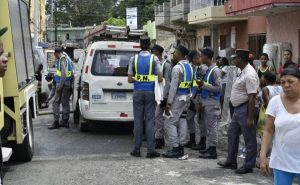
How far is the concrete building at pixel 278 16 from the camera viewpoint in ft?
47.4

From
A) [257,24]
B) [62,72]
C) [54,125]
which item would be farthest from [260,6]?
[54,125]

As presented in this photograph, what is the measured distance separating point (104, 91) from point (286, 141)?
632 cm

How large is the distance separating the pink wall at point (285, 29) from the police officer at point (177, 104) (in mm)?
7713

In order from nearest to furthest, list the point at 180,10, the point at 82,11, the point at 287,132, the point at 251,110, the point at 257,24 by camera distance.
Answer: the point at 287,132 → the point at 251,110 → the point at 257,24 → the point at 180,10 → the point at 82,11

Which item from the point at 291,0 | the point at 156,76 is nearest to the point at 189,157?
the point at 156,76

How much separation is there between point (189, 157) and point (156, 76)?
1435 millimetres

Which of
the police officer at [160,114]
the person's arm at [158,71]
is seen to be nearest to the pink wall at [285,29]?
the police officer at [160,114]

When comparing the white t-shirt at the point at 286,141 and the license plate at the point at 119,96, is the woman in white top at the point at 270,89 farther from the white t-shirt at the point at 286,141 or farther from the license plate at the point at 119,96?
the license plate at the point at 119,96

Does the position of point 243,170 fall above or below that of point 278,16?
below

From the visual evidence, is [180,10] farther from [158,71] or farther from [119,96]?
[158,71]

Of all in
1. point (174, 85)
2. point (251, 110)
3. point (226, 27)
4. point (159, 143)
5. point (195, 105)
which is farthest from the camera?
point (226, 27)

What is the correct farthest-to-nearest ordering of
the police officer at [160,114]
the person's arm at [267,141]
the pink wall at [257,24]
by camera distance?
1. the pink wall at [257,24]
2. the police officer at [160,114]
3. the person's arm at [267,141]

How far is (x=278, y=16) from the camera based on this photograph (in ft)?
57.0

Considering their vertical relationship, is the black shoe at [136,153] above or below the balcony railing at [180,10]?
below
